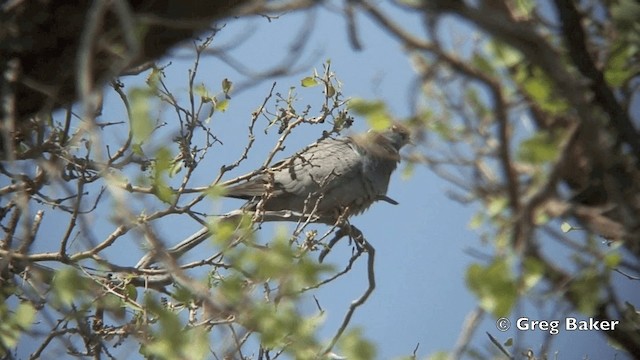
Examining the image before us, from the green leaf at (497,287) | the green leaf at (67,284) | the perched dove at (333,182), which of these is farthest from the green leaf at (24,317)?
the perched dove at (333,182)

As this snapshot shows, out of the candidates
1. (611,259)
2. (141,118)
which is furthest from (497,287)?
(141,118)

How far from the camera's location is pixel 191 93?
251 cm

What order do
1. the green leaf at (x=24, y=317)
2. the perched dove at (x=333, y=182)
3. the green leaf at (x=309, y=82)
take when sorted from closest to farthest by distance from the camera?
the green leaf at (x=24, y=317) < the green leaf at (x=309, y=82) < the perched dove at (x=333, y=182)

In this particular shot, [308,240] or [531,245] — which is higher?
[308,240]

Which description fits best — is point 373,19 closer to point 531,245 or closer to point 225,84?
point 531,245

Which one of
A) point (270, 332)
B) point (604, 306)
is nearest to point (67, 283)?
point (270, 332)

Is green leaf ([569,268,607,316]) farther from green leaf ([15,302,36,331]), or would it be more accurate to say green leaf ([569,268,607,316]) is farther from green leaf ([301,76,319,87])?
green leaf ([301,76,319,87])

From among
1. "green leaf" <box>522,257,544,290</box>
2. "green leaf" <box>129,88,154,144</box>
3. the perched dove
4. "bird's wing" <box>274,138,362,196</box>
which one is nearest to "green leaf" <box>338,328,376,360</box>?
"green leaf" <box>522,257,544,290</box>

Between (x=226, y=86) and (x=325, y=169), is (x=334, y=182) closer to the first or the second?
(x=325, y=169)

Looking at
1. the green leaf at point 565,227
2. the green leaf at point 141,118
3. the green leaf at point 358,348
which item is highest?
the green leaf at point 565,227

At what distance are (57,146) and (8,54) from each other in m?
0.83

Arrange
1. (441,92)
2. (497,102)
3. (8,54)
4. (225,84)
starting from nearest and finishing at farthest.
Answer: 1. (497,102)
2. (441,92)
3. (8,54)
4. (225,84)

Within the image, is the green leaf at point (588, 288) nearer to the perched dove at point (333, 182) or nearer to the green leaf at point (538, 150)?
the green leaf at point (538, 150)

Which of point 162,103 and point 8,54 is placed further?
point 162,103
